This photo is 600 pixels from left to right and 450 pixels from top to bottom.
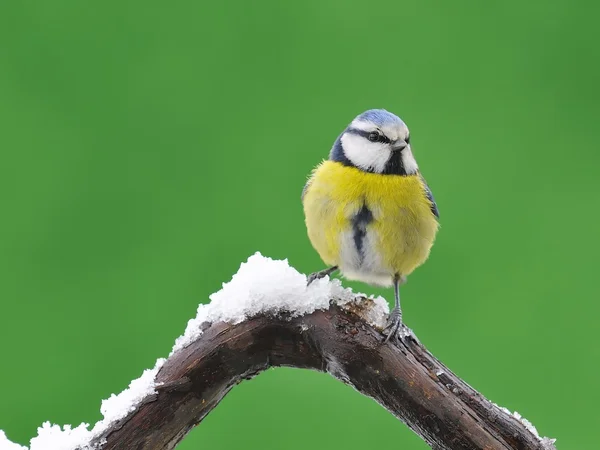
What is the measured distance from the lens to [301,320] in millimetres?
909

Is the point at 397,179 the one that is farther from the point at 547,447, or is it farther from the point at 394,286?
the point at 547,447

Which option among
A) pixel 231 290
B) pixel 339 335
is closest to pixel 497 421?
pixel 339 335

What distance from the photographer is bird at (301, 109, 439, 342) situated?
4.00 ft

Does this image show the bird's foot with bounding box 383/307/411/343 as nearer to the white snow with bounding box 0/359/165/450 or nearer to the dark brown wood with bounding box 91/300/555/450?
the dark brown wood with bounding box 91/300/555/450

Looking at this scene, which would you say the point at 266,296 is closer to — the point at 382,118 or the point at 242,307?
the point at 242,307

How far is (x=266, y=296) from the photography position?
91cm

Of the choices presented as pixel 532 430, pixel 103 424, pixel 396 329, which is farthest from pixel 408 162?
pixel 103 424

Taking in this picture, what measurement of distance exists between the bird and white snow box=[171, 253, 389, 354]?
A: 0.27m

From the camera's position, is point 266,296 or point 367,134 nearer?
point 266,296

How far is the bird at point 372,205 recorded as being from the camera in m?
1.22

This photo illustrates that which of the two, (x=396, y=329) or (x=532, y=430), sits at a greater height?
(x=396, y=329)

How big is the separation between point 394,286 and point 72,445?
0.68 metres

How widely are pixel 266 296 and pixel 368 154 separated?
442 millimetres

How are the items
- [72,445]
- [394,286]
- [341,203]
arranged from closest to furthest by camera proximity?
[72,445], [341,203], [394,286]
